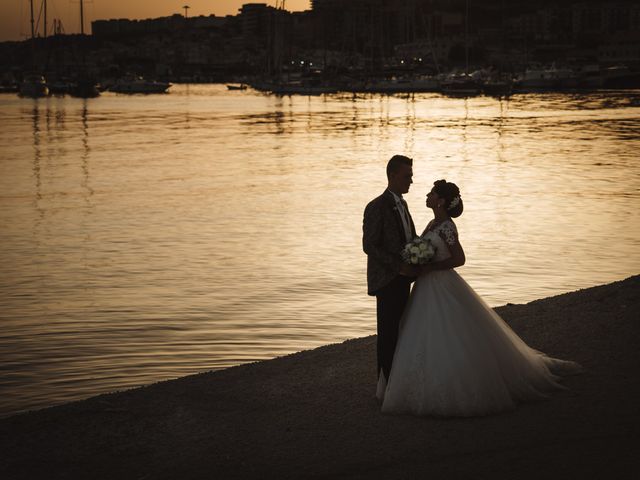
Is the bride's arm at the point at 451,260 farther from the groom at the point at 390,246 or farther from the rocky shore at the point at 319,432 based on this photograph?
the rocky shore at the point at 319,432

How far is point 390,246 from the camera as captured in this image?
310 inches

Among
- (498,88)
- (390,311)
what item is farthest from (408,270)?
(498,88)

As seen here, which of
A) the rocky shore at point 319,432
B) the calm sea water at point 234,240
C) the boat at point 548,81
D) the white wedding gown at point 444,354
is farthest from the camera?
the boat at point 548,81

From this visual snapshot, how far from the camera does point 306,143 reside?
57094 mm

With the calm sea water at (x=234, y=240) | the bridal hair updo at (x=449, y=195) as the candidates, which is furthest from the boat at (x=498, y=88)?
the bridal hair updo at (x=449, y=195)

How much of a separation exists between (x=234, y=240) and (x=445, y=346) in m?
15.7

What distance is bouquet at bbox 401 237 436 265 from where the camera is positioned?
7.63 metres

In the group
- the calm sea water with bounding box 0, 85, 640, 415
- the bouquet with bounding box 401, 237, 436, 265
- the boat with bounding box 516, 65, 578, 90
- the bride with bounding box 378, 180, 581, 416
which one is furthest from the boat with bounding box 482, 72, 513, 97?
the bouquet with bounding box 401, 237, 436, 265

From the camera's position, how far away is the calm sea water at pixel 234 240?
44.5ft

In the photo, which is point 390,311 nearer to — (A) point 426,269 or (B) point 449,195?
(A) point 426,269

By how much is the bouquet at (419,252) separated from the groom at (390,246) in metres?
0.15

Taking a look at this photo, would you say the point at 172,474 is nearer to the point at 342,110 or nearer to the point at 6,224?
the point at 6,224

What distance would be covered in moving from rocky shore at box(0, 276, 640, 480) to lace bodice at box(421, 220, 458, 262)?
123 cm

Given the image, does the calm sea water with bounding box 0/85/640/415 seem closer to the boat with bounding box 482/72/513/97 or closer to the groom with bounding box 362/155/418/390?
the groom with bounding box 362/155/418/390
